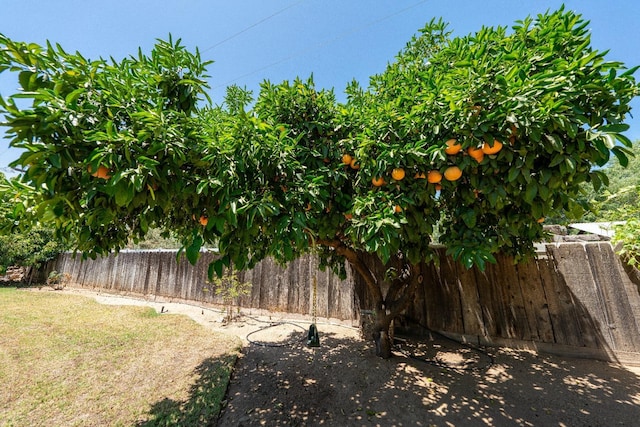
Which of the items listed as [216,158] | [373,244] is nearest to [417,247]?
[373,244]

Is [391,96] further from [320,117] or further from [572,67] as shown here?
[572,67]

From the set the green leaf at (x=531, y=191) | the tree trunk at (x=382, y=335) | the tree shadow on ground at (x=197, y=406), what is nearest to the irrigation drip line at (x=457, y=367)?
the tree trunk at (x=382, y=335)

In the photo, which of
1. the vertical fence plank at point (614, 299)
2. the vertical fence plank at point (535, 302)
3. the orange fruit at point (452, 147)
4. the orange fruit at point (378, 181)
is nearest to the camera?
the orange fruit at point (452, 147)

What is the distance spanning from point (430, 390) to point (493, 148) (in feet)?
8.69

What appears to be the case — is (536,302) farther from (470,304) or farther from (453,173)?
(453,173)

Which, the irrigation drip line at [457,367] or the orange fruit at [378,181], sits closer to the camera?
the orange fruit at [378,181]

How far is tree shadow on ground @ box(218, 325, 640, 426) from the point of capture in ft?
8.06

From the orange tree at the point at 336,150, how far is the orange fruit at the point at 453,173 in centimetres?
2

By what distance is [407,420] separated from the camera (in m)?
2.44

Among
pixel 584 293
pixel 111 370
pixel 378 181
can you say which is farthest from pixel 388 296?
pixel 111 370

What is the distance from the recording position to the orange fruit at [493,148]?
1604 mm

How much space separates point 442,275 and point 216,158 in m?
4.02

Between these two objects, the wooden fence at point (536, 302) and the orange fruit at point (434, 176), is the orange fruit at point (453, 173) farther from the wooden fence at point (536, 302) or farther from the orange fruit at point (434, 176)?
the wooden fence at point (536, 302)

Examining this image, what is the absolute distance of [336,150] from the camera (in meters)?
2.31
